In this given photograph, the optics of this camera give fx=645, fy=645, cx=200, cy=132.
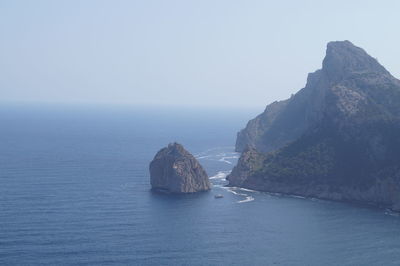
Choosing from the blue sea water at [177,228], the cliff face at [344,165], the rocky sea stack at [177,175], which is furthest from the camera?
the rocky sea stack at [177,175]

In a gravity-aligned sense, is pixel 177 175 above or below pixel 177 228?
above

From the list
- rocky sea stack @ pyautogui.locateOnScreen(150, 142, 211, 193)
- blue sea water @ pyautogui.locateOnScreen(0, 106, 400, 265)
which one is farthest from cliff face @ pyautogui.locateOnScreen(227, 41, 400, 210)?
rocky sea stack @ pyautogui.locateOnScreen(150, 142, 211, 193)

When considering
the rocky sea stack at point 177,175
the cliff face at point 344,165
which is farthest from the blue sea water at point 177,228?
the cliff face at point 344,165

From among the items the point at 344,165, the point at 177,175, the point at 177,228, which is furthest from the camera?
the point at 344,165

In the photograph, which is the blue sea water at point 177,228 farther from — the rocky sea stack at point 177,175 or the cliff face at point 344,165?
the cliff face at point 344,165

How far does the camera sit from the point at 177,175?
177250mm

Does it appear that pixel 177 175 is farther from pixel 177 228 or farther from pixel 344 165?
pixel 344 165

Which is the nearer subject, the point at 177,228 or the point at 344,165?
the point at 177,228

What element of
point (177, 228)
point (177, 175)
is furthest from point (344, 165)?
point (177, 228)

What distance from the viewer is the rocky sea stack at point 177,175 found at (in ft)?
579

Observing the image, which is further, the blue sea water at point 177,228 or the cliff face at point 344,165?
the cliff face at point 344,165

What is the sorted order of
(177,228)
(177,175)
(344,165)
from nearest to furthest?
(177,228) → (177,175) → (344,165)

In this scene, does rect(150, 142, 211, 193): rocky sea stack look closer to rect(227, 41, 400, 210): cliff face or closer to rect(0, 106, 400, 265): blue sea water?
rect(0, 106, 400, 265): blue sea water

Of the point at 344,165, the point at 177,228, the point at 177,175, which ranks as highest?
the point at 344,165
